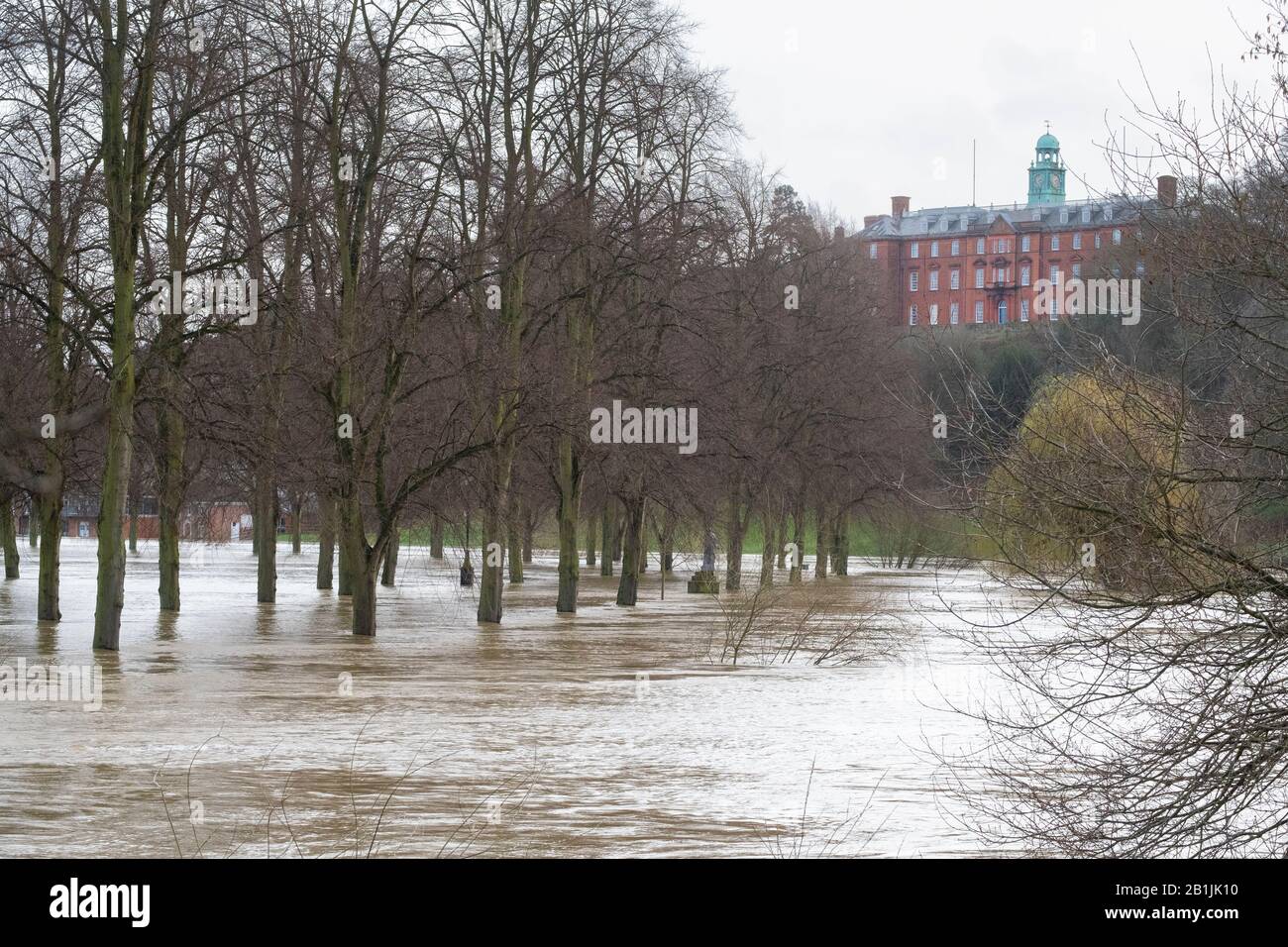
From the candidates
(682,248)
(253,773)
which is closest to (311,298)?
(682,248)

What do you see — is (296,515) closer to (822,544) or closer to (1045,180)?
(822,544)

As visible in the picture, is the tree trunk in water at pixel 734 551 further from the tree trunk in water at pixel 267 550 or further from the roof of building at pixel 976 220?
the roof of building at pixel 976 220

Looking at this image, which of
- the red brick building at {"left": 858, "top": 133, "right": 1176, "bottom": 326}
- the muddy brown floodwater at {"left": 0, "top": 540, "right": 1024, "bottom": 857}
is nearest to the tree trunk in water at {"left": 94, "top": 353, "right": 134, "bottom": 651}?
the muddy brown floodwater at {"left": 0, "top": 540, "right": 1024, "bottom": 857}

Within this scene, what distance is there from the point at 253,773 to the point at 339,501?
53.5 ft

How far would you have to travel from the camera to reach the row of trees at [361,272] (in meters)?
29.0

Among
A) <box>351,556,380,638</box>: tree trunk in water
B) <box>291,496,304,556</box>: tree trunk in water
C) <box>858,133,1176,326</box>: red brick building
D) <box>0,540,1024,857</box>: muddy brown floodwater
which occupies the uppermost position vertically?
<box>858,133,1176,326</box>: red brick building

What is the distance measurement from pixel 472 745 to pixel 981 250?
122168 mm

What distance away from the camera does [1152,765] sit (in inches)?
408

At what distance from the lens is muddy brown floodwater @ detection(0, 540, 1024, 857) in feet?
46.2

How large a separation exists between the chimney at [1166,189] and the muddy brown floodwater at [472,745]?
2863mm

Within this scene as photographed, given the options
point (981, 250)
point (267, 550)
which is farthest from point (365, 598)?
point (981, 250)

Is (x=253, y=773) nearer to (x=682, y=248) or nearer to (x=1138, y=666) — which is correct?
(x=1138, y=666)

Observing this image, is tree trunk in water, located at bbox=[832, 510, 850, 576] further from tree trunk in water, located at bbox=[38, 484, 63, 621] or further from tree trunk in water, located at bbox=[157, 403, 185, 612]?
tree trunk in water, located at bbox=[38, 484, 63, 621]

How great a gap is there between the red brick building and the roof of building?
77 mm
